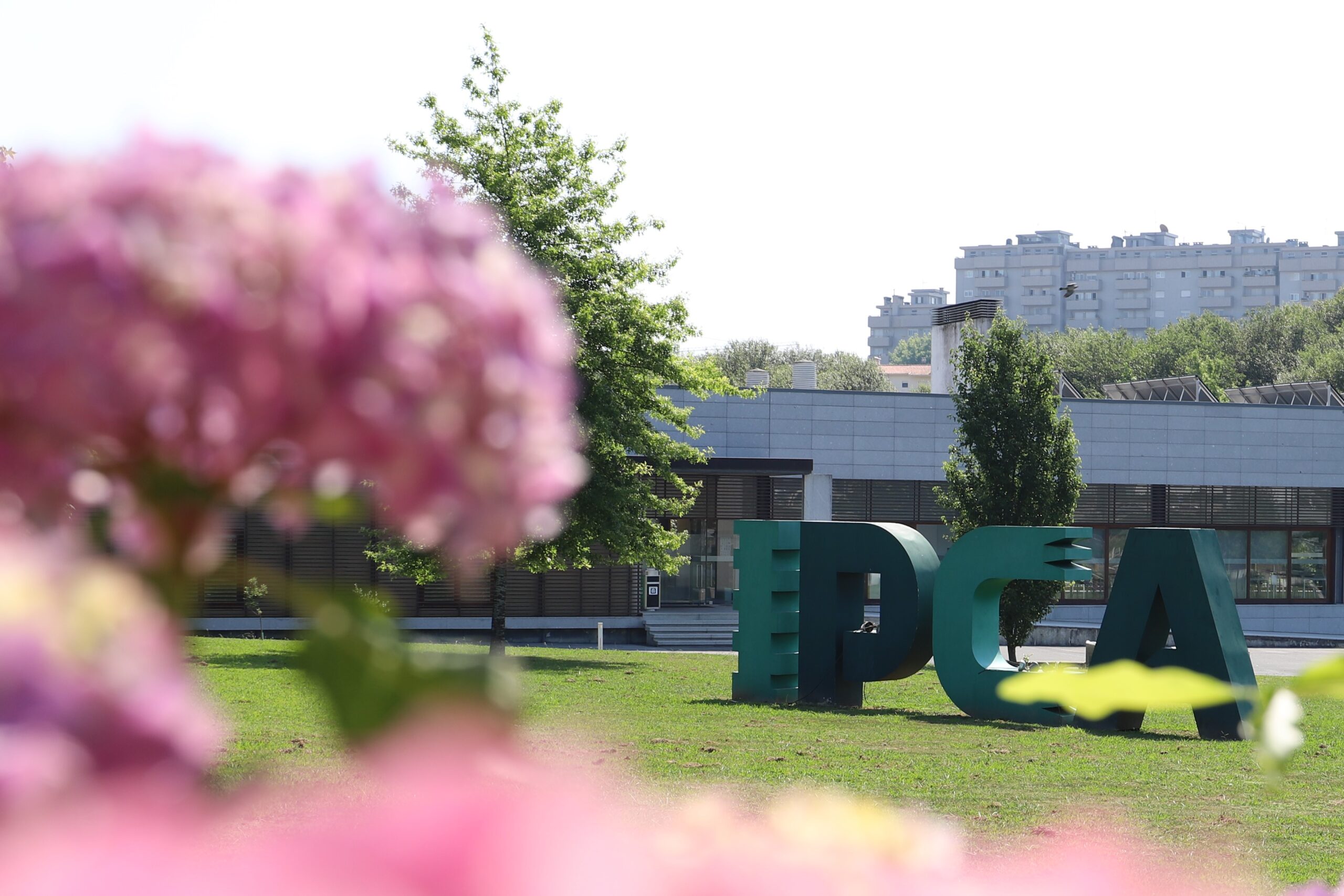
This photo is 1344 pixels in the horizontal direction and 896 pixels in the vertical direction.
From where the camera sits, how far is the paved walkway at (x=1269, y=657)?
2500 centimetres

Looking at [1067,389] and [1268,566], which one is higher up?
[1067,389]

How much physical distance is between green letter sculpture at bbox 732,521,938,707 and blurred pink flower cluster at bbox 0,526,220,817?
52.1 feet

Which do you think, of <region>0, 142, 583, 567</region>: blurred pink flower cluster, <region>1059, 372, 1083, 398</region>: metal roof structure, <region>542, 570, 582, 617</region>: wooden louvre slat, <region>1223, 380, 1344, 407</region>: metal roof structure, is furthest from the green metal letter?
<region>1223, 380, 1344, 407</region>: metal roof structure

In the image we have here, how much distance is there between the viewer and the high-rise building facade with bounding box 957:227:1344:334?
175000mm

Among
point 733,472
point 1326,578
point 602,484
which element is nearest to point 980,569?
point 602,484

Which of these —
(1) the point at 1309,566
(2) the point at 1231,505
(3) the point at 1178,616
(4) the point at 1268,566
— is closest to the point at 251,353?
(3) the point at 1178,616

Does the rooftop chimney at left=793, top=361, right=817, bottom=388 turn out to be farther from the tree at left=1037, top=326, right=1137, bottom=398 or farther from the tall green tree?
the tree at left=1037, top=326, right=1137, bottom=398

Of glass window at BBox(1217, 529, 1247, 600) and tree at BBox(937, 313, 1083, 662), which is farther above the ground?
tree at BBox(937, 313, 1083, 662)

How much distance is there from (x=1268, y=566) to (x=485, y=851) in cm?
4291

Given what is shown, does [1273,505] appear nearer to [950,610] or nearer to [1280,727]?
[950,610]

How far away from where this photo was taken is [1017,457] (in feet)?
79.3

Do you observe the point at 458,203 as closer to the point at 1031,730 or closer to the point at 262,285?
Answer: the point at 262,285

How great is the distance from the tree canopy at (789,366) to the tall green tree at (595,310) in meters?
49.8

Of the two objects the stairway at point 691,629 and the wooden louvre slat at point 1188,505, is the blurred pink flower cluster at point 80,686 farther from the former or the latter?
the wooden louvre slat at point 1188,505
